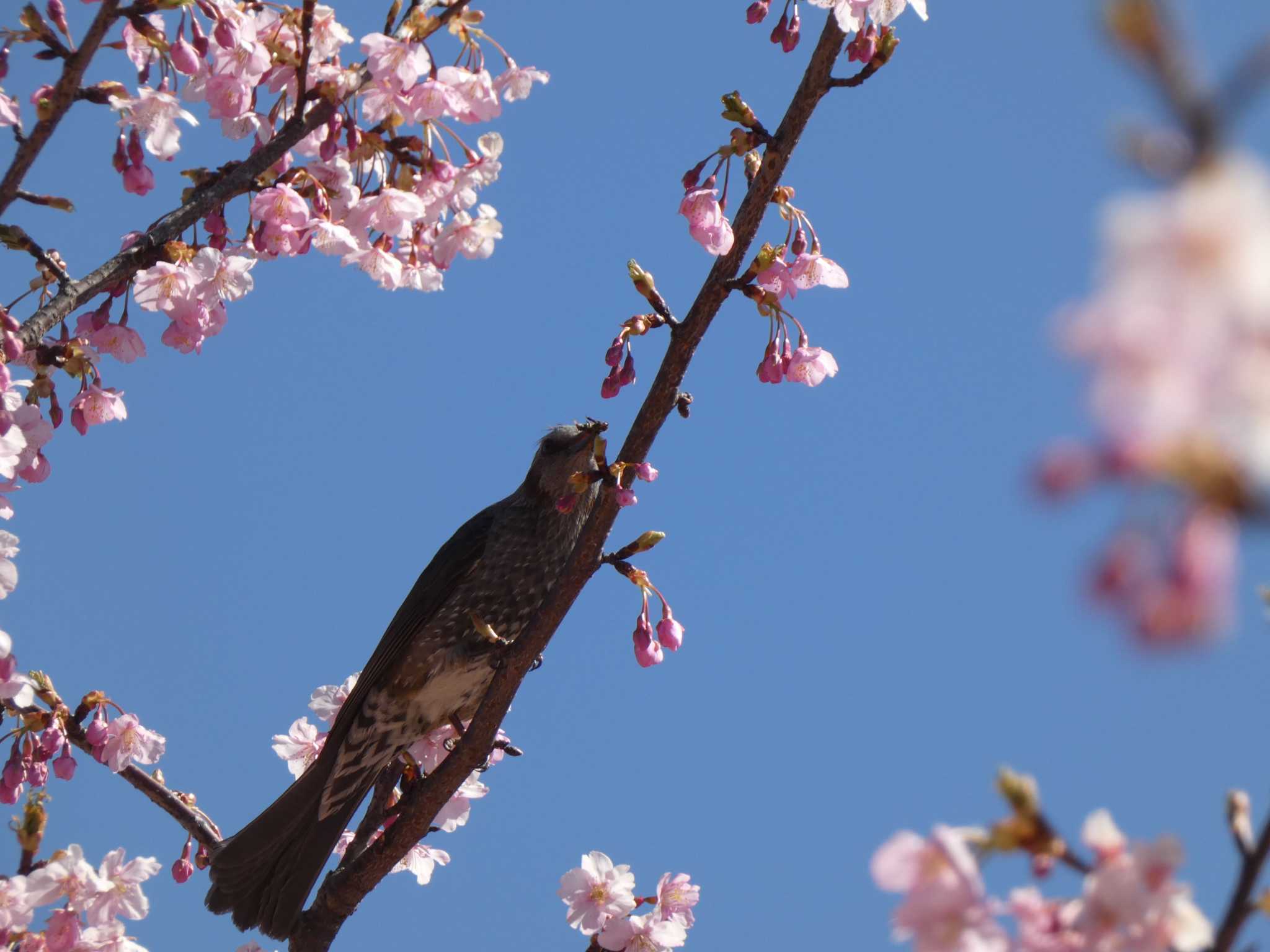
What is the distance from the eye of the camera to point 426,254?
9.82 feet

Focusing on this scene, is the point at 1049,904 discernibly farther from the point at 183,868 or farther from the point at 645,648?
the point at 183,868

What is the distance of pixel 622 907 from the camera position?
10.3ft

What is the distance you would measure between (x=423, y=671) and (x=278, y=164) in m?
1.72

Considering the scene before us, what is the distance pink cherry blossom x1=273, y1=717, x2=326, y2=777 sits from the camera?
3.88 meters

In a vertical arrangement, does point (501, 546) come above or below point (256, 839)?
above

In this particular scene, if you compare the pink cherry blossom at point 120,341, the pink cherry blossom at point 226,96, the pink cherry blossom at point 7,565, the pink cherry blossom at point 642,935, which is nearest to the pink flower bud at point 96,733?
the pink cherry blossom at point 7,565

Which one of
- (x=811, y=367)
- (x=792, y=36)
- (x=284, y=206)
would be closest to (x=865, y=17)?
(x=792, y=36)

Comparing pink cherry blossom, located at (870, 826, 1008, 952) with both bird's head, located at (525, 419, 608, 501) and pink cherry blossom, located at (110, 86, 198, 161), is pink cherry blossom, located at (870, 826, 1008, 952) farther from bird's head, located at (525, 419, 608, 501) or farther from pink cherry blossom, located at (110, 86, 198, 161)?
bird's head, located at (525, 419, 608, 501)

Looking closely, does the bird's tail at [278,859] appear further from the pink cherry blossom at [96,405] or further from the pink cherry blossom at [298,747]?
the pink cherry blossom at [96,405]

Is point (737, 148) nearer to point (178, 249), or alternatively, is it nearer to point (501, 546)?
point (178, 249)

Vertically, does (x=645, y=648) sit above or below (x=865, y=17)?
below

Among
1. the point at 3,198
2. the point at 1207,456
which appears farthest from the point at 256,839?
the point at 1207,456

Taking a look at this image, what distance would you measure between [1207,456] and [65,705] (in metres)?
2.97

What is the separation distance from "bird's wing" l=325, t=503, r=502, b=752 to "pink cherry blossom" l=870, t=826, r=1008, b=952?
2.78 metres
